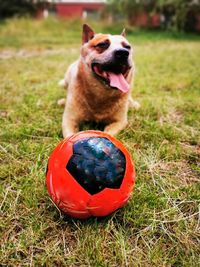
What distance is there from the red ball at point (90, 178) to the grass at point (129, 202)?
14 cm

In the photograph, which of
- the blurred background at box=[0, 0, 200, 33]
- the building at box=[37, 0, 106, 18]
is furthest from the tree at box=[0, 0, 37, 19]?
the building at box=[37, 0, 106, 18]

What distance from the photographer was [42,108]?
3.50 m

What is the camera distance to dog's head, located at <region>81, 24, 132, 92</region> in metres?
2.59

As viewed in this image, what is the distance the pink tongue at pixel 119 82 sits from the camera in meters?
2.57

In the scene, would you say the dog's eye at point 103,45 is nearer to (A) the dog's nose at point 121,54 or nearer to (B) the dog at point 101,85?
(B) the dog at point 101,85

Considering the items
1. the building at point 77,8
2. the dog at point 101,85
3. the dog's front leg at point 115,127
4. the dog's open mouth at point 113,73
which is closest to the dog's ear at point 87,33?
the dog at point 101,85

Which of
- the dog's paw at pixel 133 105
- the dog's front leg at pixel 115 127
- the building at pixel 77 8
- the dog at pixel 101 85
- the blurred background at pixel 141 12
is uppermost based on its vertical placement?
the dog at pixel 101 85

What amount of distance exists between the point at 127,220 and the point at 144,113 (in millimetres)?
1761

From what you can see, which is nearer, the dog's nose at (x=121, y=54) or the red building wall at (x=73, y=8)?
the dog's nose at (x=121, y=54)

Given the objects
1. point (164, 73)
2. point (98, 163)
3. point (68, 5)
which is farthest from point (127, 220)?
point (68, 5)

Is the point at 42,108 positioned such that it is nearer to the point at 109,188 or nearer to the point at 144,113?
the point at 144,113

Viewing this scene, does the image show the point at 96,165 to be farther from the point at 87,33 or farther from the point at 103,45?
the point at 87,33

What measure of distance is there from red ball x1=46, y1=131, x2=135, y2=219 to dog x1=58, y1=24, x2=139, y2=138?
97 cm

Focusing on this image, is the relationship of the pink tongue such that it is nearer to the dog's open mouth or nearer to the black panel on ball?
the dog's open mouth
